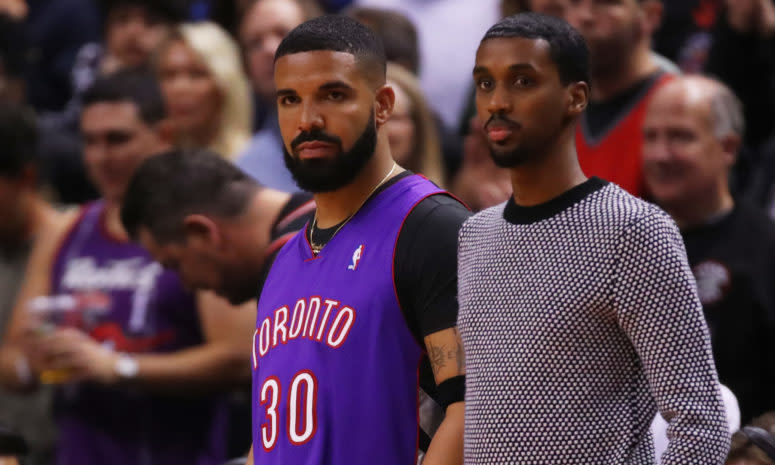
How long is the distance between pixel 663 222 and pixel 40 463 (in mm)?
3629

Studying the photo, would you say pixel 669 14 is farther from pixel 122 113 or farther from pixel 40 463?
pixel 40 463

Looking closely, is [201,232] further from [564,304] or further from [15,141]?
[564,304]

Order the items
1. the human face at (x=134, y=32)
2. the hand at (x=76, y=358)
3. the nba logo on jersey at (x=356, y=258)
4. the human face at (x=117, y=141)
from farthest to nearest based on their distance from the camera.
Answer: the human face at (x=134, y=32)
the human face at (x=117, y=141)
the hand at (x=76, y=358)
the nba logo on jersey at (x=356, y=258)

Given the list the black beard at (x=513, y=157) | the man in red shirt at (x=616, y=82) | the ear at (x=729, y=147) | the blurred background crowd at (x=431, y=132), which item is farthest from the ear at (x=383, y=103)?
the ear at (x=729, y=147)

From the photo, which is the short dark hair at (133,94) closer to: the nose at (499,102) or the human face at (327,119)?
the human face at (327,119)

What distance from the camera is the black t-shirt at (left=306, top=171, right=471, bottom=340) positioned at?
2.86m

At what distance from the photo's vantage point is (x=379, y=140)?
306 centimetres

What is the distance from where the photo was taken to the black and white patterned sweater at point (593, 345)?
A: 2.47 meters

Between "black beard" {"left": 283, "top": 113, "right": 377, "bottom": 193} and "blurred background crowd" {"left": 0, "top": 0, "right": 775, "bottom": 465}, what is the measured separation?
44.0 inches

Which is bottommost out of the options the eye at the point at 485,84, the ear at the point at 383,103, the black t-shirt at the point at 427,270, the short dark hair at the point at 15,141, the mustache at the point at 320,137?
the black t-shirt at the point at 427,270

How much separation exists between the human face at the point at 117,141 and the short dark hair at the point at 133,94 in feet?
0.07

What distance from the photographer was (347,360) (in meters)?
2.89

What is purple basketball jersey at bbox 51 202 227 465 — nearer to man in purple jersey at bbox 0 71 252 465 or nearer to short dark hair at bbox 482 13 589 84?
man in purple jersey at bbox 0 71 252 465

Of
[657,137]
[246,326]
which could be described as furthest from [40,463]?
[657,137]
